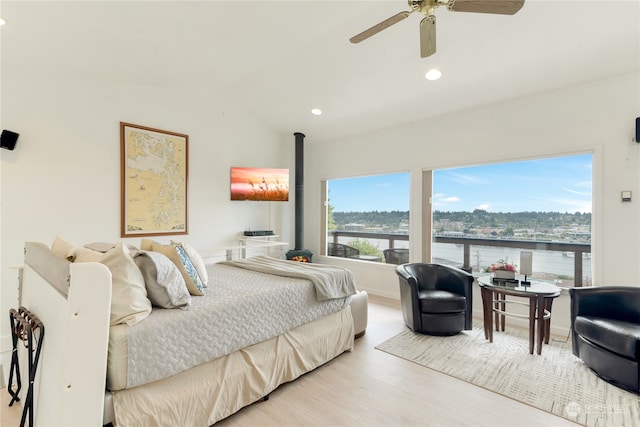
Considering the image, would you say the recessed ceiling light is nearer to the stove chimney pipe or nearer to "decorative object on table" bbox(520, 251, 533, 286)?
"decorative object on table" bbox(520, 251, 533, 286)

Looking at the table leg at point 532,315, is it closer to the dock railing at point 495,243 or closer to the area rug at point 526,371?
the area rug at point 526,371

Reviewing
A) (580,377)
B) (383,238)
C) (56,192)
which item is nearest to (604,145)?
(580,377)

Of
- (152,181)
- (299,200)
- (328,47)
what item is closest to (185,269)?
(152,181)

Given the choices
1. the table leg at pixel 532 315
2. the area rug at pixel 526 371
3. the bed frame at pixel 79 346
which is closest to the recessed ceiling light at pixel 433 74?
the table leg at pixel 532 315

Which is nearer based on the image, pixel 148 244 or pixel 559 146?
pixel 148 244

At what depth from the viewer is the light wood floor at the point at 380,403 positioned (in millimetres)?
1854

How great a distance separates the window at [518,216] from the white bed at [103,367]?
2.69 meters

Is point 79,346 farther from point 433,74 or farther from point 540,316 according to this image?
point 433,74

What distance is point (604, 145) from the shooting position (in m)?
3.04

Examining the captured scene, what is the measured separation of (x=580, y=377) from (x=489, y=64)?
294 cm

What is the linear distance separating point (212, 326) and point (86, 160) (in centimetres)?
291

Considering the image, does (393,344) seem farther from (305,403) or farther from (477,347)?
(305,403)

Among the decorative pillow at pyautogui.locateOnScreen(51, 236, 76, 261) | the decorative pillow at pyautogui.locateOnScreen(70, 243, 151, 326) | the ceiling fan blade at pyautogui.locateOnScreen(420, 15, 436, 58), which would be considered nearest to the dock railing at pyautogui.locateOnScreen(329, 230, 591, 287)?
the ceiling fan blade at pyautogui.locateOnScreen(420, 15, 436, 58)

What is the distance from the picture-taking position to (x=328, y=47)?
3.24 meters
